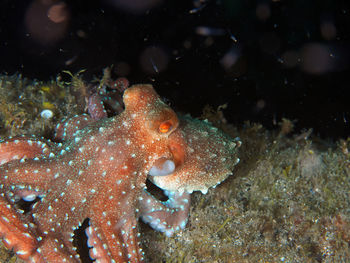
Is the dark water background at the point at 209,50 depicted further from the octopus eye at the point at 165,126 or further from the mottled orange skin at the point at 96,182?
the octopus eye at the point at 165,126

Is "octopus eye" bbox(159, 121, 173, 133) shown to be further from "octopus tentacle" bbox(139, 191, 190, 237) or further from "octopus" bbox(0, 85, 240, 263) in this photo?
"octopus tentacle" bbox(139, 191, 190, 237)

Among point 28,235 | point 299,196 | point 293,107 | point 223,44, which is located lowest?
point 293,107

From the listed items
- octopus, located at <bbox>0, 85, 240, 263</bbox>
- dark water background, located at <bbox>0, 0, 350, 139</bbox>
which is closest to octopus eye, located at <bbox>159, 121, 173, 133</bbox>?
octopus, located at <bbox>0, 85, 240, 263</bbox>

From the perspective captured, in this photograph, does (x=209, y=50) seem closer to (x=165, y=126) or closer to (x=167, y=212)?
(x=165, y=126)

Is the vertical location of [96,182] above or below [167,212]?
above

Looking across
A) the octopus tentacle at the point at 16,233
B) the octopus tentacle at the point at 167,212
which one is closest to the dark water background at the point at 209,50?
the octopus tentacle at the point at 167,212

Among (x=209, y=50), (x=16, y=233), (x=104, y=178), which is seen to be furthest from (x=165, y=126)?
(x=209, y=50)

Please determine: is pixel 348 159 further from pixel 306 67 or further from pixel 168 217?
pixel 168 217

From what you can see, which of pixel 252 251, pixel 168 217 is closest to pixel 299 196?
pixel 252 251

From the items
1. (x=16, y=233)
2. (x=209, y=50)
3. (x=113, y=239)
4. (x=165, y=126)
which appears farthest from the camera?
(x=209, y=50)
